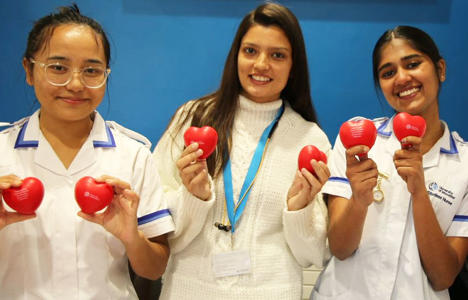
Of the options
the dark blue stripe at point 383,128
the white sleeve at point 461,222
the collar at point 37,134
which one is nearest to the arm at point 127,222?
the collar at point 37,134

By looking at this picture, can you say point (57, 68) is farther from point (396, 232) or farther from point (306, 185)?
point (396, 232)

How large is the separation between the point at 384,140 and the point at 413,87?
0.84 feet

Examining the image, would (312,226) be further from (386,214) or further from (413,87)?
(413,87)

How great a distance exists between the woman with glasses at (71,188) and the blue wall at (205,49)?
4.53 feet

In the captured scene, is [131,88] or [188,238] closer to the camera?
[188,238]

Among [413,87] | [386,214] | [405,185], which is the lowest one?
[386,214]

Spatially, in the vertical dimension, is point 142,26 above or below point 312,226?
above

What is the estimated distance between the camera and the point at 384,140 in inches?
75.3

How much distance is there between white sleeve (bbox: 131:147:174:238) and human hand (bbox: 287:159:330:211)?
1.64 ft

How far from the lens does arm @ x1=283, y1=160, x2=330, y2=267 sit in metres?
1.67

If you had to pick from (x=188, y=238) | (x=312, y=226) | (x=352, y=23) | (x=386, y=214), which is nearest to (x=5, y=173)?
(x=188, y=238)

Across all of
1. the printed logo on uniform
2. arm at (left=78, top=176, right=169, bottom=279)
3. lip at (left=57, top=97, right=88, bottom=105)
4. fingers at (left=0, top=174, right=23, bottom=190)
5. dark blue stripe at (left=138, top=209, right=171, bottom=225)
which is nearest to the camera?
fingers at (left=0, top=174, right=23, bottom=190)

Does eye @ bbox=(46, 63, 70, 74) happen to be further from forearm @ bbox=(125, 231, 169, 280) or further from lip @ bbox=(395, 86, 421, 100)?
lip @ bbox=(395, 86, 421, 100)

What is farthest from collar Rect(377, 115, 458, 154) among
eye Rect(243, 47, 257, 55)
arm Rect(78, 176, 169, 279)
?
arm Rect(78, 176, 169, 279)
